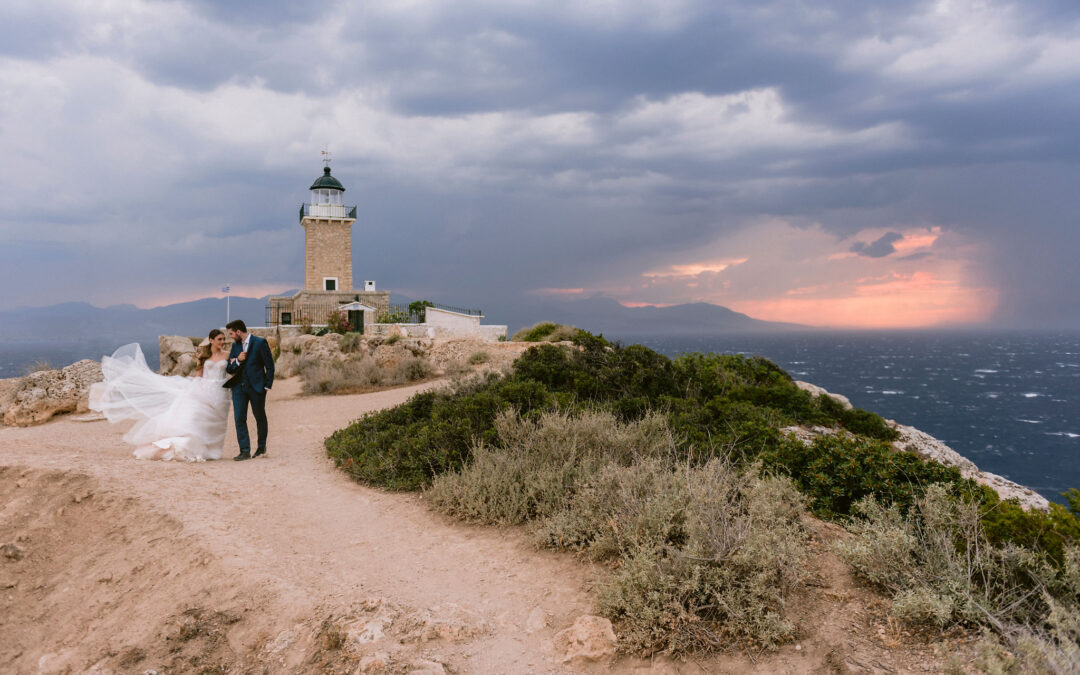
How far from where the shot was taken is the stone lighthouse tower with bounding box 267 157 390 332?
37.7m

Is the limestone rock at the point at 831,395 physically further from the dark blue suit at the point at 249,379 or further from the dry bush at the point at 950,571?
the dark blue suit at the point at 249,379

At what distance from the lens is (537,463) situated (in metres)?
5.67

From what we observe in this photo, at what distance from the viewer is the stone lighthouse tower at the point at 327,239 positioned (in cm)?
3941

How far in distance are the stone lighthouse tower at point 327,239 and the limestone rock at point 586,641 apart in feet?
130

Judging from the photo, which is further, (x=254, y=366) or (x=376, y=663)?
(x=254, y=366)

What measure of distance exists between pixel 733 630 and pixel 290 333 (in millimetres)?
33357

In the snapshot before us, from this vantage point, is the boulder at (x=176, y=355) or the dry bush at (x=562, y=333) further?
the dry bush at (x=562, y=333)

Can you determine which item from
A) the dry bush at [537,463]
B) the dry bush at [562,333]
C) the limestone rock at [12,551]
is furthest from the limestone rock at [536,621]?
the dry bush at [562,333]

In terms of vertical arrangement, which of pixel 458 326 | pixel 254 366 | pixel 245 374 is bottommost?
pixel 245 374

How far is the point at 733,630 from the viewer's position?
123 inches

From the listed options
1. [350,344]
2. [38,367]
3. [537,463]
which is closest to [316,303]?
[350,344]

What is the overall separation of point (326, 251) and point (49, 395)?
91.2 feet

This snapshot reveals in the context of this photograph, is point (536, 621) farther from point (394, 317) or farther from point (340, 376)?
point (394, 317)

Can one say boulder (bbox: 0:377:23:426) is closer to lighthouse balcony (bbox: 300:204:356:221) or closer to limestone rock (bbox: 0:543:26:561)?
limestone rock (bbox: 0:543:26:561)
